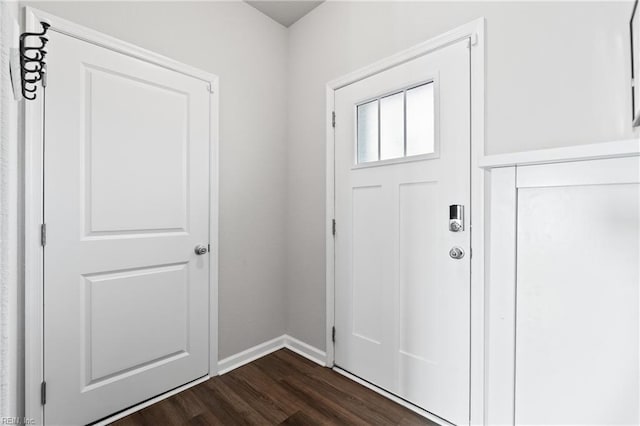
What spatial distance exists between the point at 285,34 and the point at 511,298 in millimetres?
2522

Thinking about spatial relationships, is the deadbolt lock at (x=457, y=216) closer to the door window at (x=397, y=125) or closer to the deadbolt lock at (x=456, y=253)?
the deadbolt lock at (x=456, y=253)

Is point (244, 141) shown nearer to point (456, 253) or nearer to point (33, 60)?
point (33, 60)

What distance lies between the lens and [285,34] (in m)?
2.47

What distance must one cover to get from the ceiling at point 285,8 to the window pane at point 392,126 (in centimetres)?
102

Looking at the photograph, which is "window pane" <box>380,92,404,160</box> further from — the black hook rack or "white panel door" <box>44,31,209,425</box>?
the black hook rack

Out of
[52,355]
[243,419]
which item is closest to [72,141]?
[52,355]

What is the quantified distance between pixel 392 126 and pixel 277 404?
1759 millimetres

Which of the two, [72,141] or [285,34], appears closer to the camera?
[72,141]

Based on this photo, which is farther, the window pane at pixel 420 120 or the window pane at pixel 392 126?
the window pane at pixel 392 126

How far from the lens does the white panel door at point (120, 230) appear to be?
146cm

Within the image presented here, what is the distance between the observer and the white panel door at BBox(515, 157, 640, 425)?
62cm

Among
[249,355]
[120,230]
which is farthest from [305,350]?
[120,230]

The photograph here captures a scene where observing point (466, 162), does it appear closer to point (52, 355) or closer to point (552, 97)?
point (552, 97)

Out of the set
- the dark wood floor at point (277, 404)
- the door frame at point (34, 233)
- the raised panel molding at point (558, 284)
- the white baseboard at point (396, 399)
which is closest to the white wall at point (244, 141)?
the dark wood floor at point (277, 404)
